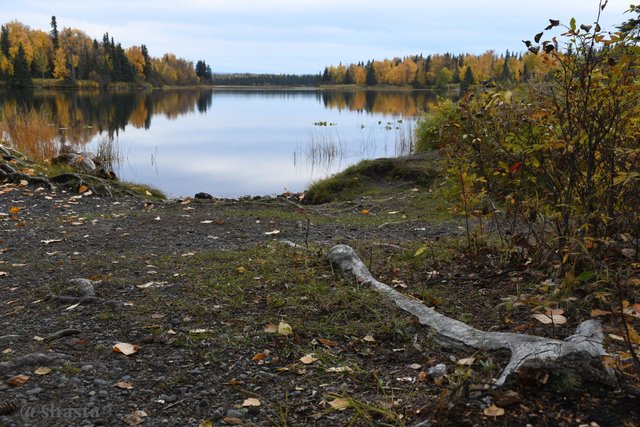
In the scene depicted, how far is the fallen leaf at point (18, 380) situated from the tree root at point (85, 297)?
1085mm

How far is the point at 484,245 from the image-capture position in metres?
4.77

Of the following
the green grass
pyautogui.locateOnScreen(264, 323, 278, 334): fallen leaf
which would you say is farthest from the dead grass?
pyautogui.locateOnScreen(264, 323, 278, 334): fallen leaf

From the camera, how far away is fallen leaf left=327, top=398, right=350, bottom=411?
2.62 m

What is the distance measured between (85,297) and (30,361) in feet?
3.47

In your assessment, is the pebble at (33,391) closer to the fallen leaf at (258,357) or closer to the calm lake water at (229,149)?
the fallen leaf at (258,357)

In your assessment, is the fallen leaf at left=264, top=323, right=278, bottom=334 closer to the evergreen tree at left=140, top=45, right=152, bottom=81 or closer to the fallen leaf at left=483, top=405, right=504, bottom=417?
the fallen leaf at left=483, top=405, right=504, bottom=417

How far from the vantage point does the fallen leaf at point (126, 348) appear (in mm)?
3356

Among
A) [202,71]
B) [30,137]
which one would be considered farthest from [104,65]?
[30,137]

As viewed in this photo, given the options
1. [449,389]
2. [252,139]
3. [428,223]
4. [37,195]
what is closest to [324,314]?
[449,389]

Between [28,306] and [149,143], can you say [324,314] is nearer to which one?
[28,306]

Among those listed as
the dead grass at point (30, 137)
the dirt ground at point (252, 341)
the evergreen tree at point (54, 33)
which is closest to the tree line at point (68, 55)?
the evergreen tree at point (54, 33)

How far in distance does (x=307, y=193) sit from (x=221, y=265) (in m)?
7.76

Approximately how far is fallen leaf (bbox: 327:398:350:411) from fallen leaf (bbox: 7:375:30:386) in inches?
66.2

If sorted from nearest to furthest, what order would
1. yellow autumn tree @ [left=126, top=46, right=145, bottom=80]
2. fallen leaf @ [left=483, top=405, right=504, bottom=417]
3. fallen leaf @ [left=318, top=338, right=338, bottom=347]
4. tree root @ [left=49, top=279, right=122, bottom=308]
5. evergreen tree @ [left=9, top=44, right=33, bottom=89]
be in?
fallen leaf @ [left=483, top=405, right=504, bottom=417], fallen leaf @ [left=318, top=338, right=338, bottom=347], tree root @ [left=49, top=279, right=122, bottom=308], evergreen tree @ [left=9, top=44, right=33, bottom=89], yellow autumn tree @ [left=126, top=46, right=145, bottom=80]
